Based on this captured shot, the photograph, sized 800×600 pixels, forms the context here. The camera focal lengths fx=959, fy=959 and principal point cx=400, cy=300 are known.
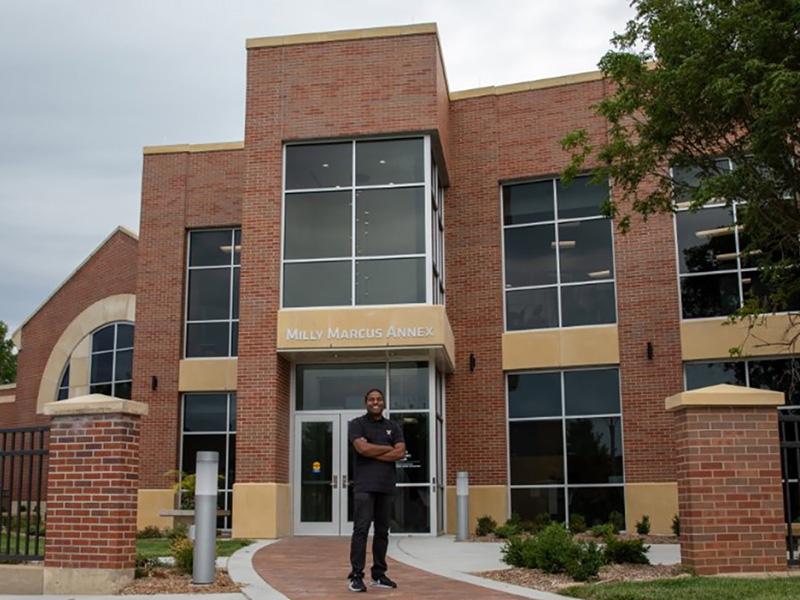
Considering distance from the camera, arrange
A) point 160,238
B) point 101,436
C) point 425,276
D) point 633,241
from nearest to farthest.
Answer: point 101,436 → point 425,276 → point 633,241 → point 160,238

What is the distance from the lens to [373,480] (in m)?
9.32

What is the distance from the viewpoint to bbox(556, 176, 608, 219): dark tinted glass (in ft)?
71.9

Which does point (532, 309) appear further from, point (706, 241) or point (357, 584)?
point (357, 584)

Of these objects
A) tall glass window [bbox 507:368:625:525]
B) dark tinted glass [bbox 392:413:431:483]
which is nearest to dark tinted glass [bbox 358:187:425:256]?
dark tinted glass [bbox 392:413:431:483]

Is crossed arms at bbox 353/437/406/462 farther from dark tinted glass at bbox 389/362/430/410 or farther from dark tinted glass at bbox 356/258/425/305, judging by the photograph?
dark tinted glass at bbox 389/362/430/410

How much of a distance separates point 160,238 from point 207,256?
1.29m

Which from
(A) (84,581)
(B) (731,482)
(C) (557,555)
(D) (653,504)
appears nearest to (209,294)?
(D) (653,504)

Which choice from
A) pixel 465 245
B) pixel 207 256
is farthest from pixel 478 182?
Result: pixel 207 256

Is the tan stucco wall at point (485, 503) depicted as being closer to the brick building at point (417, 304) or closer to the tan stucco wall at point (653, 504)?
the brick building at point (417, 304)

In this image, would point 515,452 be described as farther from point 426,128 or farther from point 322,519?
point 426,128

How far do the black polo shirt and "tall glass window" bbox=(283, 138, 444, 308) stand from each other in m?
9.26

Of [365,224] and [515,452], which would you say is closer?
[365,224]

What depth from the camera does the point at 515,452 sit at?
21391mm

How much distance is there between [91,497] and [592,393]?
1375cm
